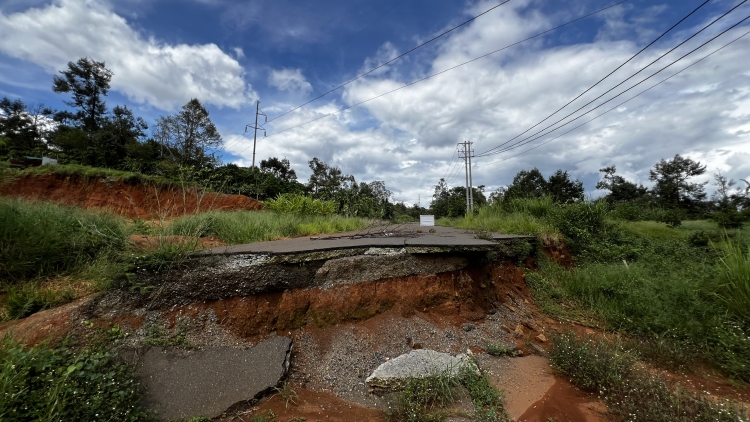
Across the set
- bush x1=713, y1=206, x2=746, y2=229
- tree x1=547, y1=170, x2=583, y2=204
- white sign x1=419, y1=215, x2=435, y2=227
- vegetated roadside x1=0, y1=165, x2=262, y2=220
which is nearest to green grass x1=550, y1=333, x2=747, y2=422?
white sign x1=419, y1=215, x2=435, y2=227

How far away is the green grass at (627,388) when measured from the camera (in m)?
2.46

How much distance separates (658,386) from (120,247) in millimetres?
5618

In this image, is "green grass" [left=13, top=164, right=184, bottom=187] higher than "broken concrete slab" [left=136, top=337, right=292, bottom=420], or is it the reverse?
"green grass" [left=13, top=164, right=184, bottom=187]

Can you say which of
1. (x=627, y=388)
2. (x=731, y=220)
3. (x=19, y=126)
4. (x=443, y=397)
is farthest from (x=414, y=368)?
(x=19, y=126)

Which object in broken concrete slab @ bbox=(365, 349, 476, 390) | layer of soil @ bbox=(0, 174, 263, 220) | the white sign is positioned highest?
layer of soil @ bbox=(0, 174, 263, 220)

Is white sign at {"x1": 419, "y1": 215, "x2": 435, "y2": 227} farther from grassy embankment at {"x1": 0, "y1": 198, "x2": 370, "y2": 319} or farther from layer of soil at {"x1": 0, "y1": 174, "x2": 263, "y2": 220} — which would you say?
grassy embankment at {"x1": 0, "y1": 198, "x2": 370, "y2": 319}

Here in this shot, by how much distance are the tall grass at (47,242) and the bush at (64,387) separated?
1296 millimetres

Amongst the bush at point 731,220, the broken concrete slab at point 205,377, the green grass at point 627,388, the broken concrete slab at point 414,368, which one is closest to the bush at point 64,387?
the broken concrete slab at point 205,377

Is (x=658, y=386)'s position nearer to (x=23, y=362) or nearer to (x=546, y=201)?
(x=23, y=362)

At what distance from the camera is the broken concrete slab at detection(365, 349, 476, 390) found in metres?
3.04

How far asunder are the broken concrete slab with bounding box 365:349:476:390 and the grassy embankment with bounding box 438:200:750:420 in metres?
1.17

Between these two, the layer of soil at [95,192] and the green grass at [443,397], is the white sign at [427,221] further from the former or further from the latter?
the green grass at [443,397]

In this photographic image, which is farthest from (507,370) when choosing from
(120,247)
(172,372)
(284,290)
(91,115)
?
(91,115)

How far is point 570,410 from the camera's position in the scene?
2789 millimetres
